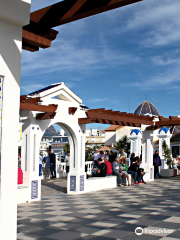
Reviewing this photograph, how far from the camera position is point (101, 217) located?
22.3ft

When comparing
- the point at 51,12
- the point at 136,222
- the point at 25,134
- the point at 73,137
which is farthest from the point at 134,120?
the point at 51,12

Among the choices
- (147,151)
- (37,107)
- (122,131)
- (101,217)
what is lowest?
(101,217)

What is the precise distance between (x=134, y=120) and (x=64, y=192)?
4712 mm

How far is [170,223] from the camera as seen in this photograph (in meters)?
6.07

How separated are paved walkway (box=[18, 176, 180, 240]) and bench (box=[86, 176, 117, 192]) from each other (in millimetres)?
1294

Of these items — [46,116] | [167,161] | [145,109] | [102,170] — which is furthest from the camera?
[145,109]

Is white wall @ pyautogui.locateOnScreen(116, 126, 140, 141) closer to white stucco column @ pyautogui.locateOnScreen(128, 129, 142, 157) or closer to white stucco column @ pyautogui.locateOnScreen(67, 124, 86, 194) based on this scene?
white stucco column @ pyautogui.locateOnScreen(128, 129, 142, 157)

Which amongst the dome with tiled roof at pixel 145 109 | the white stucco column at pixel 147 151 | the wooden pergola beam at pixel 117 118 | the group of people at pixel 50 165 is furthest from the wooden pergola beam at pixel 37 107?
the dome with tiled roof at pixel 145 109

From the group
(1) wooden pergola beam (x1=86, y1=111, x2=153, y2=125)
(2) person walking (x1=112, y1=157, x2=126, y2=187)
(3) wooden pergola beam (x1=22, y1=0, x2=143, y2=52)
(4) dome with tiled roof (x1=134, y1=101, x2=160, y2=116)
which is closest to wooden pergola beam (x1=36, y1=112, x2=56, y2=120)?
(1) wooden pergola beam (x1=86, y1=111, x2=153, y2=125)

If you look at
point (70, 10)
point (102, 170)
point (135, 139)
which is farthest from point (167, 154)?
point (70, 10)

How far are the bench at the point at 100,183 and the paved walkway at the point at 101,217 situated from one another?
1294 mm

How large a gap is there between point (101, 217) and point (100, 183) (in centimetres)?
512

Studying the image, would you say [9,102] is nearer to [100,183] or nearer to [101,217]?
[101,217]

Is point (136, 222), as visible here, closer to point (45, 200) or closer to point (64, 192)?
point (45, 200)
